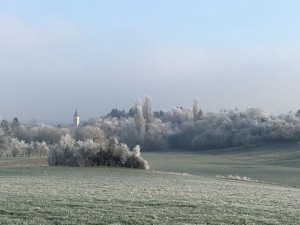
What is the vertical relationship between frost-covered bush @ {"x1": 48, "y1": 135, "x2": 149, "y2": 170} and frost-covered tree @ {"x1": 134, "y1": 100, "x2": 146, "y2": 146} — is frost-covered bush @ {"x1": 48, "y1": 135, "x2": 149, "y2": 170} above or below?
below

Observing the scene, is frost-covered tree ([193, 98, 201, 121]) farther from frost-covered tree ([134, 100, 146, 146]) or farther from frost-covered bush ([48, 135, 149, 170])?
frost-covered bush ([48, 135, 149, 170])

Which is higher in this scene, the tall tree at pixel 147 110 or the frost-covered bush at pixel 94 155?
the tall tree at pixel 147 110

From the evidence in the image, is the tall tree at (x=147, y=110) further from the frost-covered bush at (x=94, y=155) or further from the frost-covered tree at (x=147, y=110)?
the frost-covered bush at (x=94, y=155)

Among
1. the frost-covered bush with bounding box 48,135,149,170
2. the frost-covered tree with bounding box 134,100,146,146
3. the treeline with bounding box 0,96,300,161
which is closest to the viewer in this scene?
the frost-covered bush with bounding box 48,135,149,170

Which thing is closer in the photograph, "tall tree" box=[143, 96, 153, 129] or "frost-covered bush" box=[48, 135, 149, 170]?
"frost-covered bush" box=[48, 135, 149, 170]

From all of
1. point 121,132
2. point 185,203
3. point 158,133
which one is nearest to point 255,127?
point 158,133

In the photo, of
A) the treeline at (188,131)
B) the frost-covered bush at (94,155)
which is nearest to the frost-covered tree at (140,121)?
the treeline at (188,131)

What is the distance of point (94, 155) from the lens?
198 feet

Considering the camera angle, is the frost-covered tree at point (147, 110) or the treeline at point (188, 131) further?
the frost-covered tree at point (147, 110)

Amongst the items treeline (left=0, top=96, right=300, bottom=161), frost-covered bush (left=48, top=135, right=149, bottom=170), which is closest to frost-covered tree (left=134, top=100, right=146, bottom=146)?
treeline (left=0, top=96, right=300, bottom=161)

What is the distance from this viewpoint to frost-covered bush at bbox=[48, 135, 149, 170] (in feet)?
196

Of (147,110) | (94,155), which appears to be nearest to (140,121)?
(147,110)

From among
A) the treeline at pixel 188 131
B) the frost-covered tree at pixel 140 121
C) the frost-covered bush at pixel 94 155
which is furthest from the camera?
the frost-covered tree at pixel 140 121

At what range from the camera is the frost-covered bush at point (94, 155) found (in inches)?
2354
